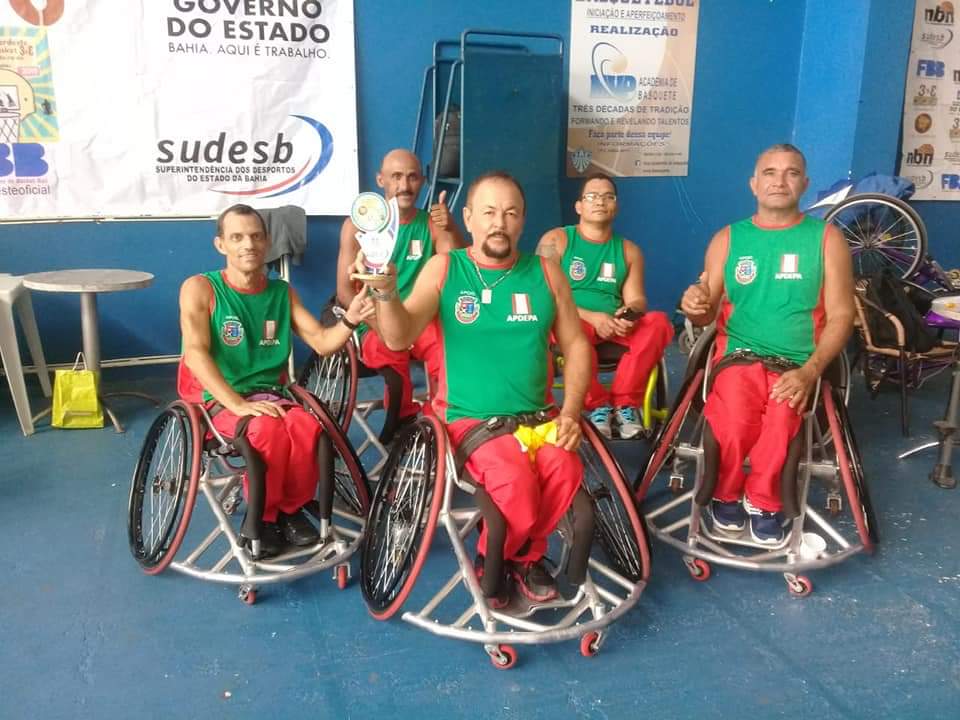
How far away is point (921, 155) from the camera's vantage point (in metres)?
5.28

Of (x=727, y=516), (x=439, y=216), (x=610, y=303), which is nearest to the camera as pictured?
(x=727, y=516)

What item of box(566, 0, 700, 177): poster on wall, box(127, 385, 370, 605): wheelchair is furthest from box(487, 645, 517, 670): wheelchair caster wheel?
box(566, 0, 700, 177): poster on wall

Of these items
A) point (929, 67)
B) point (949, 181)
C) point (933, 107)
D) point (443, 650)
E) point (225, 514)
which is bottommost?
point (443, 650)

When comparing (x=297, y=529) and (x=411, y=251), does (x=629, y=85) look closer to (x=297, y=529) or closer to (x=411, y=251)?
(x=411, y=251)

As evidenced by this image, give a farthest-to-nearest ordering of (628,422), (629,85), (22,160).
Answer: (629,85) → (22,160) → (628,422)

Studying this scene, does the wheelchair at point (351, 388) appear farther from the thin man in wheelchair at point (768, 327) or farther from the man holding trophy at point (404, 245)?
the thin man in wheelchair at point (768, 327)

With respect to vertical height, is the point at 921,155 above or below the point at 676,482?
above

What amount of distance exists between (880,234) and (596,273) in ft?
7.80

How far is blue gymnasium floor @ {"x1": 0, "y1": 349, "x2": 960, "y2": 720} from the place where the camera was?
184cm

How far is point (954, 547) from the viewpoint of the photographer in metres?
2.61

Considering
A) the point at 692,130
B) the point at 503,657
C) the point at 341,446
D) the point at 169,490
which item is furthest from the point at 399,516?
the point at 692,130

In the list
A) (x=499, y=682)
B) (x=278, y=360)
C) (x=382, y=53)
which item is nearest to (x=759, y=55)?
(x=382, y=53)

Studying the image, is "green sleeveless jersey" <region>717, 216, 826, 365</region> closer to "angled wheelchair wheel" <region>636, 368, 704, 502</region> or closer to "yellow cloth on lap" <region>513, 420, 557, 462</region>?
"angled wheelchair wheel" <region>636, 368, 704, 502</region>

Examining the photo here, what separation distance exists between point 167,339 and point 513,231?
2.96 m
